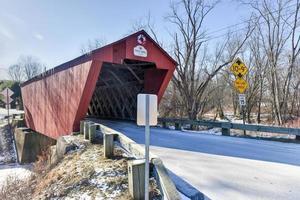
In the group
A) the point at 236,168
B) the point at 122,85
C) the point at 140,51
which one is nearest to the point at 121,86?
the point at 122,85

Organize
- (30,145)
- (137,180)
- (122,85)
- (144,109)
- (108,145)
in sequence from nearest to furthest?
(144,109) → (137,180) → (108,145) → (122,85) → (30,145)

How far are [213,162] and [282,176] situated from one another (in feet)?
4.28

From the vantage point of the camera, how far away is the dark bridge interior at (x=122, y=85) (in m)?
12.6

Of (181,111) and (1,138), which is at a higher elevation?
(181,111)

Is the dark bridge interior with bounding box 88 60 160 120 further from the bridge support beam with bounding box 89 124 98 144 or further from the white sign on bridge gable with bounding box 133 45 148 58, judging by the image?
the bridge support beam with bounding box 89 124 98 144

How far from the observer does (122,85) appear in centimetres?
1338

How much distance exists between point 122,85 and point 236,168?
9377mm

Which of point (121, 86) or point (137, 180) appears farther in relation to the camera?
point (121, 86)

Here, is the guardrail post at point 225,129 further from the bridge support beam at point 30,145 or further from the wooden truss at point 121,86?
the bridge support beam at point 30,145

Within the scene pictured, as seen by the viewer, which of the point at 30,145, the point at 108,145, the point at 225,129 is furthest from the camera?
the point at 30,145

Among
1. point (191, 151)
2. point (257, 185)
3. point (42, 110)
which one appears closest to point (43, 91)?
point (42, 110)

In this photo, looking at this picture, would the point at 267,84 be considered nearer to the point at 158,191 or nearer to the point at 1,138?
the point at 158,191

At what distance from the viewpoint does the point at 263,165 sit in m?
4.97

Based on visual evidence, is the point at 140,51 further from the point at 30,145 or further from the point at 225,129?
the point at 30,145
